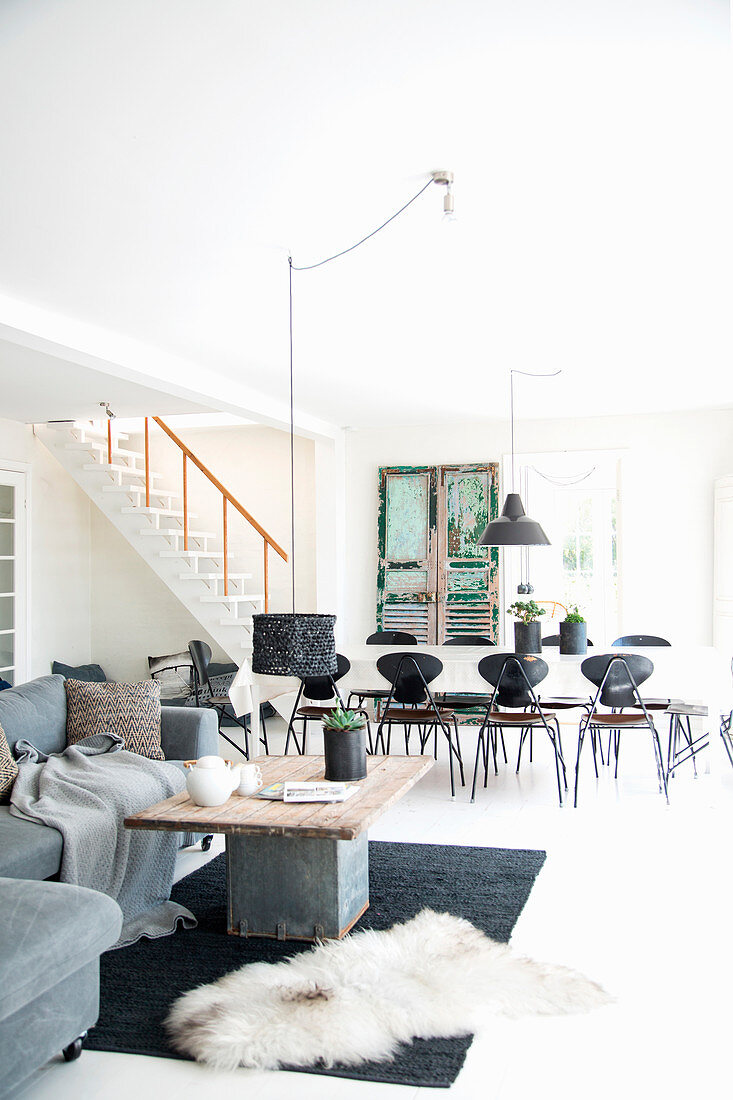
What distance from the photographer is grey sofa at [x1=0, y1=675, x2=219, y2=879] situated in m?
3.49

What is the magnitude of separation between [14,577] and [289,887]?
5.69 m

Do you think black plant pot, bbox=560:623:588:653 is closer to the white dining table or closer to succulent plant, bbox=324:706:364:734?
the white dining table

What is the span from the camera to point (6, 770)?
3889mm

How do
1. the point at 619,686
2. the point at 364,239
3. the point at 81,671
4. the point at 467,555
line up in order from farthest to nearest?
the point at 81,671 → the point at 467,555 → the point at 619,686 → the point at 364,239

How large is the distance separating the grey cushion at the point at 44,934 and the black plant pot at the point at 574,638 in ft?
13.3

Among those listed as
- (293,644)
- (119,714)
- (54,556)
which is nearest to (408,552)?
(54,556)

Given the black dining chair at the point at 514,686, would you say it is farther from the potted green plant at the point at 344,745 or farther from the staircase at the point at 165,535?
the staircase at the point at 165,535

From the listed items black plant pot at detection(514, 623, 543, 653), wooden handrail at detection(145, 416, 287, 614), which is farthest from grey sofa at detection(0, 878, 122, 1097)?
wooden handrail at detection(145, 416, 287, 614)

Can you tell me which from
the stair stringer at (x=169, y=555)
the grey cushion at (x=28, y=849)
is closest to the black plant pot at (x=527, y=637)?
the stair stringer at (x=169, y=555)

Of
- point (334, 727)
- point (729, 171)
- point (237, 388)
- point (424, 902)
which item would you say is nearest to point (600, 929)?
point (424, 902)

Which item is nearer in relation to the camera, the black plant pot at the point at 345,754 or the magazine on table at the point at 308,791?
the magazine on table at the point at 308,791

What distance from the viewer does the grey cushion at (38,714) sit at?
171 inches

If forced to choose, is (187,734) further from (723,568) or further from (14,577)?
(723,568)

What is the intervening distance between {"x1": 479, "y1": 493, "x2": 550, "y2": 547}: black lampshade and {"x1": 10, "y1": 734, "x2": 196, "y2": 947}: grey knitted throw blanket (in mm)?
2816
